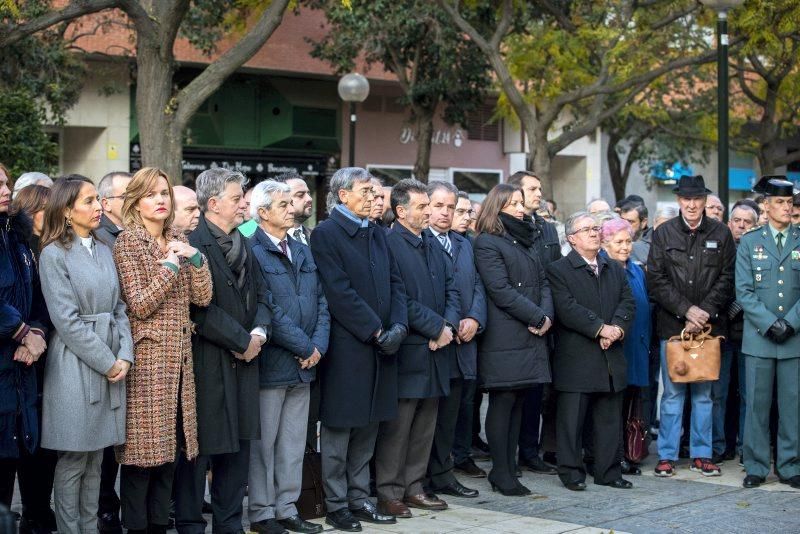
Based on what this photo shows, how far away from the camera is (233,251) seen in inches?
287

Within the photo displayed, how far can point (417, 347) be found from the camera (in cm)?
842

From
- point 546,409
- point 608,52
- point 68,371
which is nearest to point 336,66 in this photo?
point 608,52

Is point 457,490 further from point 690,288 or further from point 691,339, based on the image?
point 690,288

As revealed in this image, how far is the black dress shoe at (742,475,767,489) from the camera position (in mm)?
9445

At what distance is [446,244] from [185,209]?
2.32m

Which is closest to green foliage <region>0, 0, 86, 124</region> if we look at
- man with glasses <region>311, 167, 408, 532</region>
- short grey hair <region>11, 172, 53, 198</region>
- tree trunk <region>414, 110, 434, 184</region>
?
tree trunk <region>414, 110, 434, 184</region>

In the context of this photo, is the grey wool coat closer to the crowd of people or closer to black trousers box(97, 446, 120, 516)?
the crowd of people

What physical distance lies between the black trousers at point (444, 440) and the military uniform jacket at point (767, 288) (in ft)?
7.81

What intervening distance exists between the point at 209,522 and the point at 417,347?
1.81 metres

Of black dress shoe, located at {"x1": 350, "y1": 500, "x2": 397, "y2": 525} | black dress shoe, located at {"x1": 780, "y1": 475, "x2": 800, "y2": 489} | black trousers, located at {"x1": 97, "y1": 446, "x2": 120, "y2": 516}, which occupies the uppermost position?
black trousers, located at {"x1": 97, "y1": 446, "x2": 120, "y2": 516}

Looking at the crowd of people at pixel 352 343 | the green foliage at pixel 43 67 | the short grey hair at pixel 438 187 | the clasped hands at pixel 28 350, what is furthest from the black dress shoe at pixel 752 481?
the green foliage at pixel 43 67

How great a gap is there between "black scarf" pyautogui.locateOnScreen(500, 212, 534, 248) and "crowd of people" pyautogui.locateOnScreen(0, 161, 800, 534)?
22 millimetres

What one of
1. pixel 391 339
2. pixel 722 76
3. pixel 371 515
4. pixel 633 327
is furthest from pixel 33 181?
pixel 722 76

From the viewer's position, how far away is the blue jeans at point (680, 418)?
990cm
